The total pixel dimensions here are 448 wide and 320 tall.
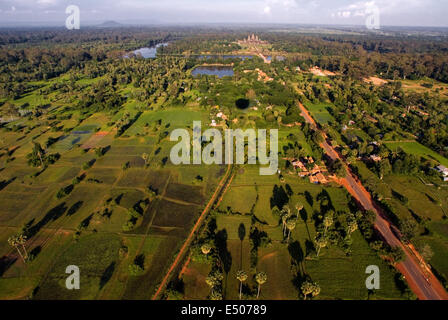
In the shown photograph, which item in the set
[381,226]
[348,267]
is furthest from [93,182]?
[381,226]

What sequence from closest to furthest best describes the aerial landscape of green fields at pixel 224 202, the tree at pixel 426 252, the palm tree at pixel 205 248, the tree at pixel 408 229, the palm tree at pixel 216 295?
the palm tree at pixel 216 295, the tree at pixel 426 252, the aerial landscape of green fields at pixel 224 202, the palm tree at pixel 205 248, the tree at pixel 408 229

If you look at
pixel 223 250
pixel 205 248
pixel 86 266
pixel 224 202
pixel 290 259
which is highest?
pixel 224 202

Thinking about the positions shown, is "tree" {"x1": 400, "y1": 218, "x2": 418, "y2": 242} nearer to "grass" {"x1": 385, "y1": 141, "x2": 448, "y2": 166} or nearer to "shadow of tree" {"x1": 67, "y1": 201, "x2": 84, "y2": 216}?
"grass" {"x1": 385, "y1": 141, "x2": 448, "y2": 166}

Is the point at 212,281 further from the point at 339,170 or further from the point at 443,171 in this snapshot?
the point at 443,171

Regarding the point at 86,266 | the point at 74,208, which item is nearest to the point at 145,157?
the point at 74,208

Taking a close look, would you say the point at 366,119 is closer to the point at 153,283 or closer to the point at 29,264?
the point at 153,283

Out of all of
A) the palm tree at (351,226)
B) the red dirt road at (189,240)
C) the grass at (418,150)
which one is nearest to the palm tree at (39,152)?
the red dirt road at (189,240)

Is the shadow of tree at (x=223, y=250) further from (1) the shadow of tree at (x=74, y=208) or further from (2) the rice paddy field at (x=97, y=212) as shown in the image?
(1) the shadow of tree at (x=74, y=208)
